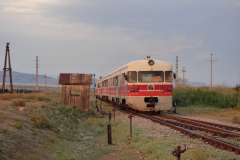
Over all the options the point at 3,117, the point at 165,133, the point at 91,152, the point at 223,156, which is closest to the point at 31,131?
the point at 3,117

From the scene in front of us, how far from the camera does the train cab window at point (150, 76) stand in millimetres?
15773

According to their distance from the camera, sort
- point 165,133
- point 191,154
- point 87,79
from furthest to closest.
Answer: point 87,79
point 165,133
point 191,154

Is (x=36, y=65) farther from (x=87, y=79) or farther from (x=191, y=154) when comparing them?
(x=191, y=154)

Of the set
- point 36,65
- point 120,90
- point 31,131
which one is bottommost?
point 31,131

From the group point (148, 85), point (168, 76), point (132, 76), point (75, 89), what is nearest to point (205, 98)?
point (168, 76)

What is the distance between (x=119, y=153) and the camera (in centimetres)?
760

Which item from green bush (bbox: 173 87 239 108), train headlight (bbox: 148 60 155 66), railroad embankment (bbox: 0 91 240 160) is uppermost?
train headlight (bbox: 148 60 155 66)

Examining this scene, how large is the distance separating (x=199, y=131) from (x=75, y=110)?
8.21 metres

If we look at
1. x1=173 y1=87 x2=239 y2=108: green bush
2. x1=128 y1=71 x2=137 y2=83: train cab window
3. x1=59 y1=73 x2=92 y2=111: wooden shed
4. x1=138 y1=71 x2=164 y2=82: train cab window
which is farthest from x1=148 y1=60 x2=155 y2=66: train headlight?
x1=173 y1=87 x2=239 y2=108: green bush

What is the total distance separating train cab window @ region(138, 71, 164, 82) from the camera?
1577 cm

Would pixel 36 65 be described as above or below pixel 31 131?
above

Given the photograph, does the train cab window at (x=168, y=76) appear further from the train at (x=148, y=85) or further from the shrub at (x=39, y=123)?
the shrub at (x=39, y=123)

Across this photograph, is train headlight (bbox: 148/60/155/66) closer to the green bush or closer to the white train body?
the white train body

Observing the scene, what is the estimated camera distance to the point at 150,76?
15.9 meters
